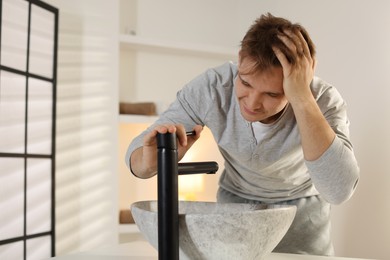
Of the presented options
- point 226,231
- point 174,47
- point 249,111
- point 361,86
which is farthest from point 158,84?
point 226,231

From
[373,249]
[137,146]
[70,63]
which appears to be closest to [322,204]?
[137,146]

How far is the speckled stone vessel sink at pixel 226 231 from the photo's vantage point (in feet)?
2.79

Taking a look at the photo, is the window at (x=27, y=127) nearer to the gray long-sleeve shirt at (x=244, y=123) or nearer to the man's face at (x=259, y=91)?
the gray long-sleeve shirt at (x=244, y=123)

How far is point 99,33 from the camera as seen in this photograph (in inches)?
106

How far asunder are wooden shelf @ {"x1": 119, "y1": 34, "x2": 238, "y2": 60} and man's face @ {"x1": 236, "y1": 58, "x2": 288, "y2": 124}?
5.48 feet

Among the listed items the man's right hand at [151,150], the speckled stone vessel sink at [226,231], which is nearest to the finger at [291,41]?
the man's right hand at [151,150]

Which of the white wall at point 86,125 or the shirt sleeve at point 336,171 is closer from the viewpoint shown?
the shirt sleeve at point 336,171

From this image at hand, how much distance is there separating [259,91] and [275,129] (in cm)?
20

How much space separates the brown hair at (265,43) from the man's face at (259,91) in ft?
0.05

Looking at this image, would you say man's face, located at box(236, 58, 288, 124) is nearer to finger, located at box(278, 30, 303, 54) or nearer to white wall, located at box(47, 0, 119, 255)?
finger, located at box(278, 30, 303, 54)

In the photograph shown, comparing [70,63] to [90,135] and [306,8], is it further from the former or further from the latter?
[306,8]

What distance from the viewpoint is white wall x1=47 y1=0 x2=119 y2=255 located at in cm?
250

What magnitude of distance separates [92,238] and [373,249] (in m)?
1.29

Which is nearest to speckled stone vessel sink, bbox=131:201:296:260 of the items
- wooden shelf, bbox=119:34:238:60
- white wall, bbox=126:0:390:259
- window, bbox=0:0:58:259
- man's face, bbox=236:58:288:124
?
man's face, bbox=236:58:288:124
